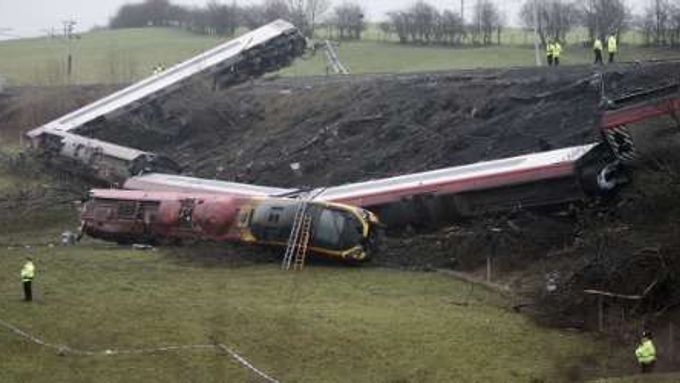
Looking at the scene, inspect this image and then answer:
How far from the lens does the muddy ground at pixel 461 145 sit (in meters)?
18.8

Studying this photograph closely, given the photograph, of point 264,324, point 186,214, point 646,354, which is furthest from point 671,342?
point 186,214

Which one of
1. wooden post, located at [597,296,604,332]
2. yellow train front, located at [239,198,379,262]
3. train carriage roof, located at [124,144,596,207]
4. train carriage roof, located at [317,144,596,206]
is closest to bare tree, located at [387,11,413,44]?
train carriage roof, located at [124,144,596,207]

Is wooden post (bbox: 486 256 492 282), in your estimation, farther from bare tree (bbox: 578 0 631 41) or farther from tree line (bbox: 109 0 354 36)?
tree line (bbox: 109 0 354 36)

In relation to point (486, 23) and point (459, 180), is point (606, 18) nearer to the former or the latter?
point (486, 23)

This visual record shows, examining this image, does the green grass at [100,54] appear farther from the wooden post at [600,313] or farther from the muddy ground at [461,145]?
the wooden post at [600,313]

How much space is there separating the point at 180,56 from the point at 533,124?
48.9 m

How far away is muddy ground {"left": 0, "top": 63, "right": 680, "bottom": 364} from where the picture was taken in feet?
61.6

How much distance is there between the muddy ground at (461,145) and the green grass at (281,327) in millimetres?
1351

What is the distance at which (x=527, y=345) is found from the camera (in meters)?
16.8

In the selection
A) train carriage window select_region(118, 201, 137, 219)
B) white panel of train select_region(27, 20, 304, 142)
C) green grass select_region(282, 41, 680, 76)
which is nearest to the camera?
train carriage window select_region(118, 201, 137, 219)

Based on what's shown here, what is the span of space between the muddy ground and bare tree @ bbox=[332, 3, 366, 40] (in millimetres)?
29692

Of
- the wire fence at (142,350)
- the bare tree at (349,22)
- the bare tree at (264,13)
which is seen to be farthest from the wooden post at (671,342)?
the bare tree at (264,13)

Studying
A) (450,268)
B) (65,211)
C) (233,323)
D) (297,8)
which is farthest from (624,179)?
(297,8)

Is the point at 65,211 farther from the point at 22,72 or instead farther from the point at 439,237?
the point at 22,72
